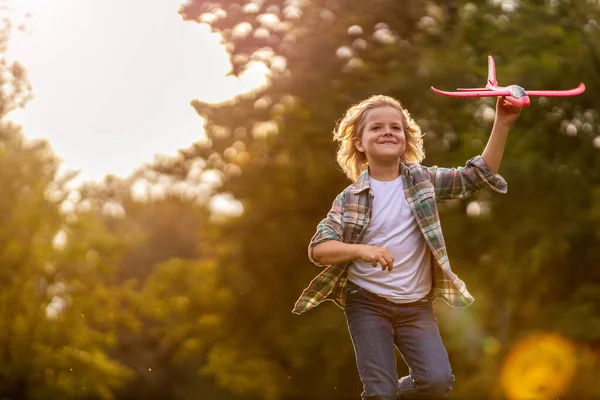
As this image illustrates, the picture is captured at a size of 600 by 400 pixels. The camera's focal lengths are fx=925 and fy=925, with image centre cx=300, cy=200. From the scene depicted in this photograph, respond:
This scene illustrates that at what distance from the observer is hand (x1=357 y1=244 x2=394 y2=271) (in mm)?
3721

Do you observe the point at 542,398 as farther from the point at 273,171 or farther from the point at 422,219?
the point at 422,219

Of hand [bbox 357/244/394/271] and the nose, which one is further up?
the nose

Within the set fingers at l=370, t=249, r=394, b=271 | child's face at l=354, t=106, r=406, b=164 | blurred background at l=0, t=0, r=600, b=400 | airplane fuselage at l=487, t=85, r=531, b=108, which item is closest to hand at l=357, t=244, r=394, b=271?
fingers at l=370, t=249, r=394, b=271

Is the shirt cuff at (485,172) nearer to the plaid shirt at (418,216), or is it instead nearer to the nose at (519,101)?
the plaid shirt at (418,216)

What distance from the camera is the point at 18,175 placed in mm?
25828

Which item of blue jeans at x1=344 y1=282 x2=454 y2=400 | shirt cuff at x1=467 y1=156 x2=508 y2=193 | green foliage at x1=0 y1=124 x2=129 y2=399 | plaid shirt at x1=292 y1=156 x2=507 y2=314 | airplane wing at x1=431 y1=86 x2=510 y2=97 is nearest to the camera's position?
airplane wing at x1=431 y1=86 x2=510 y2=97

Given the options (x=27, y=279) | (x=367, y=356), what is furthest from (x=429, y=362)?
Result: (x=27, y=279)

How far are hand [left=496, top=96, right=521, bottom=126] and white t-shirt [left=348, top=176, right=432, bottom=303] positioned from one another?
59cm

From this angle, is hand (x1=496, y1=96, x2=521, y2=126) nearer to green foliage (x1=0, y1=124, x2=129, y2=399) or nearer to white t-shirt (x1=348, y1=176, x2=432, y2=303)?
white t-shirt (x1=348, y1=176, x2=432, y2=303)

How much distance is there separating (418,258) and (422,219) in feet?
0.67

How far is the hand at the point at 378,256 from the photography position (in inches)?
146

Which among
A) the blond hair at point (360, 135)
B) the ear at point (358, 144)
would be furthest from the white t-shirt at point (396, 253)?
the blond hair at point (360, 135)

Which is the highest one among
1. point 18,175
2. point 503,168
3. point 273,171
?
point 18,175

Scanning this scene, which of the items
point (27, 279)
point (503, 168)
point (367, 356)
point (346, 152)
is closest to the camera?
point (367, 356)
